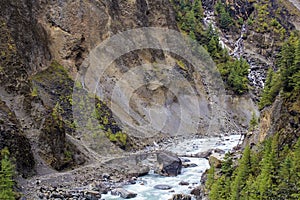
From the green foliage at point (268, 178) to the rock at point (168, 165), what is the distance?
10.6 metres

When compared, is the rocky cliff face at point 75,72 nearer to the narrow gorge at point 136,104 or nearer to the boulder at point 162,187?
the narrow gorge at point 136,104

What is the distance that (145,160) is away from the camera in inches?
1633

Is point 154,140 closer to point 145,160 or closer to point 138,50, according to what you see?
point 145,160

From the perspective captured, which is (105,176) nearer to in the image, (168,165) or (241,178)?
(168,165)

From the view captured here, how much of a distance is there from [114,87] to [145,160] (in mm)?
16188

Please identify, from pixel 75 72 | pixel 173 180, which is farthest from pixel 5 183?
pixel 75 72

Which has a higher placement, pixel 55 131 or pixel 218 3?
pixel 218 3

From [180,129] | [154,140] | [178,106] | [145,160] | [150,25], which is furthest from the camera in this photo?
[150,25]

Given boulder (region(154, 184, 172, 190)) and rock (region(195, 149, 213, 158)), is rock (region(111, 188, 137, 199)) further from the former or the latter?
rock (region(195, 149, 213, 158))

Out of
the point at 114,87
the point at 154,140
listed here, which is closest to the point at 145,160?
the point at 154,140

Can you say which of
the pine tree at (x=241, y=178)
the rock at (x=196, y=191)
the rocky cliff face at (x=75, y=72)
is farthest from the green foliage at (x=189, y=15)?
the pine tree at (x=241, y=178)

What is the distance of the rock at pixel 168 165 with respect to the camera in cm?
3716

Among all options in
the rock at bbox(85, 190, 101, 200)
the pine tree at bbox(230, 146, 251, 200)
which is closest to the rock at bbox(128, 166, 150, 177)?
the rock at bbox(85, 190, 101, 200)

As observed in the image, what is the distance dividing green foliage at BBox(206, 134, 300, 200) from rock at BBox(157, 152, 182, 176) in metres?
10.6
